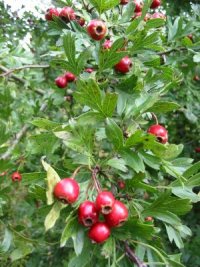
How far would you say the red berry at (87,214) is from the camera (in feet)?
3.32

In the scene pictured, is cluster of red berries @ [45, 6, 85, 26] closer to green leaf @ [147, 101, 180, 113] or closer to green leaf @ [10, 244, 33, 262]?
green leaf @ [147, 101, 180, 113]

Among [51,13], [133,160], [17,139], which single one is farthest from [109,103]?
[17,139]

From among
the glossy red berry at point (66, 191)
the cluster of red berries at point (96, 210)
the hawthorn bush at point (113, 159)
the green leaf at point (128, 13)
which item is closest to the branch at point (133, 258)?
the hawthorn bush at point (113, 159)

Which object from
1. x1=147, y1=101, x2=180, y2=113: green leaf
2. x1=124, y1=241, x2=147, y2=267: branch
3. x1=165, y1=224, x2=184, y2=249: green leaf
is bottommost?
x1=165, y1=224, x2=184, y2=249: green leaf

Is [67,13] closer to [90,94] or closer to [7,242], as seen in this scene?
[90,94]

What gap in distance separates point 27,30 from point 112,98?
8.28 ft

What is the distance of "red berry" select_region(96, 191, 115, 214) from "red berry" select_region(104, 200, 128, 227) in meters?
0.02

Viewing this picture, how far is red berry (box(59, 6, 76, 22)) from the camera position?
1576 millimetres

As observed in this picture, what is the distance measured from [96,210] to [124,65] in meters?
0.52

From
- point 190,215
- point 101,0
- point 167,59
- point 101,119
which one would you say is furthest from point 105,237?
point 190,215

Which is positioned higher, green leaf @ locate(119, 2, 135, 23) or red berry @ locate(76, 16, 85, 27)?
green leaf @ locate(119, 2, 135, 23)

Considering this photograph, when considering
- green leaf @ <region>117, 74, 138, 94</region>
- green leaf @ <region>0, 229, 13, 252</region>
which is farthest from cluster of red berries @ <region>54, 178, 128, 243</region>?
green leaf @ <region>0, 229, 13, 252</region>

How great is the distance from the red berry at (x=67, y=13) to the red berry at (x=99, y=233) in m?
0.84

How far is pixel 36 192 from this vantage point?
3.57ft
